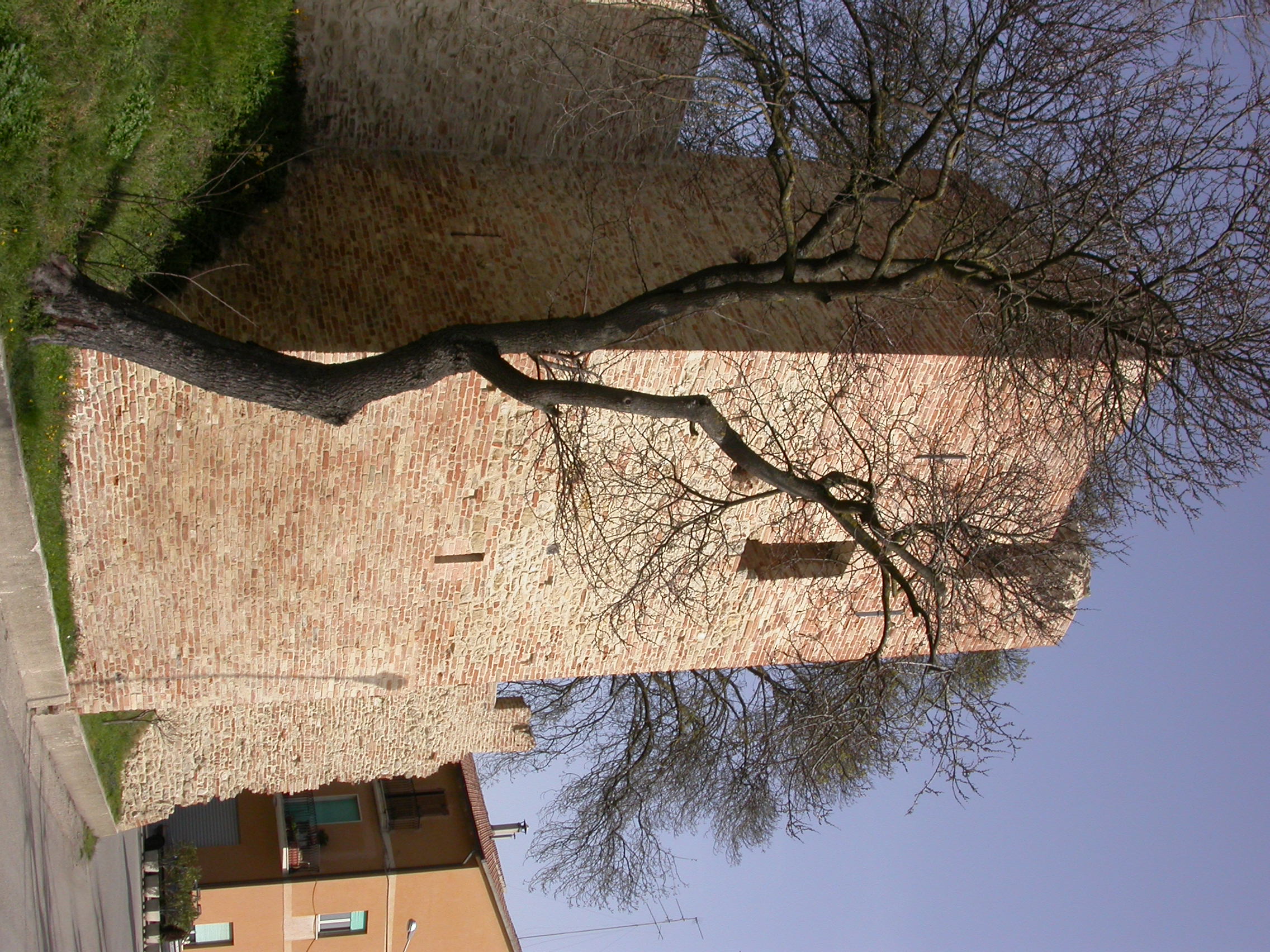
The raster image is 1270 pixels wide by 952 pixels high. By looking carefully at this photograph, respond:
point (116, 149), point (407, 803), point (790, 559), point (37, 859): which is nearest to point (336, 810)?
point (407, 803)

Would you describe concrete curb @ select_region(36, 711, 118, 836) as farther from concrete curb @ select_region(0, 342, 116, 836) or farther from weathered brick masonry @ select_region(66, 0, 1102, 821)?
weathered brick masonry @ select_region(66, 0, 1102, 821)

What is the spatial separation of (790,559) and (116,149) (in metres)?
5.64

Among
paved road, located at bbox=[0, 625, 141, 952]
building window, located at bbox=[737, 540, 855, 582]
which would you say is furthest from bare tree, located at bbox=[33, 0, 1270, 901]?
paved road, located at bbox=[0, 625, 141, 952]

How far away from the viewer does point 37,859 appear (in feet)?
25.5

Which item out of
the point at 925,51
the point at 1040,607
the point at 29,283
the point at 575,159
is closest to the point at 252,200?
the point at 29,283

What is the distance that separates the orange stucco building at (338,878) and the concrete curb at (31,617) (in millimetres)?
6169

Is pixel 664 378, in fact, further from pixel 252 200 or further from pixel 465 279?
pixel 252 200

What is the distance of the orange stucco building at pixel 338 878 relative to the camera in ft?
46.3

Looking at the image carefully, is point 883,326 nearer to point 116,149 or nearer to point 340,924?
point 116,149

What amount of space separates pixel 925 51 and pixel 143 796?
29.7 ft

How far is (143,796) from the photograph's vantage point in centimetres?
973

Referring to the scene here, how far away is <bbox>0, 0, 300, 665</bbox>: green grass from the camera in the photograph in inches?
207

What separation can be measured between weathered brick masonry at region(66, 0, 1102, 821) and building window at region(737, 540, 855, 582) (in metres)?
0.17

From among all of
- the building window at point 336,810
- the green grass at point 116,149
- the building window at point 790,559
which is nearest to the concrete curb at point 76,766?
the green grass at point 116,149
